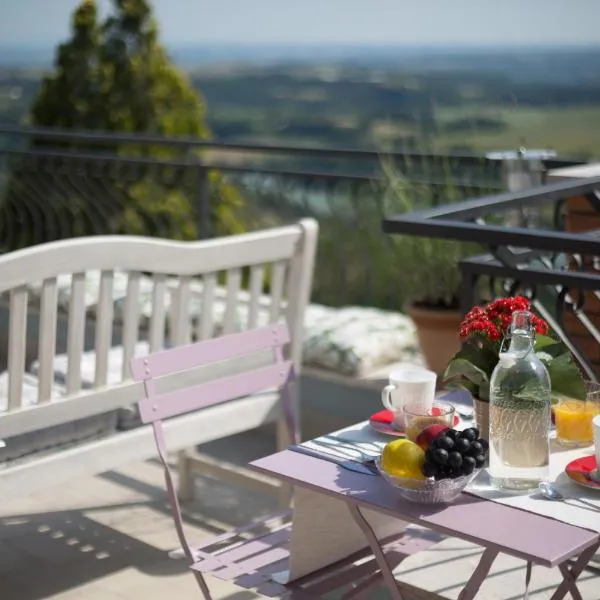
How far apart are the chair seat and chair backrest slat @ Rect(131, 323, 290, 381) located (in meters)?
0.41

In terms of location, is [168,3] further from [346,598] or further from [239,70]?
[346,598]

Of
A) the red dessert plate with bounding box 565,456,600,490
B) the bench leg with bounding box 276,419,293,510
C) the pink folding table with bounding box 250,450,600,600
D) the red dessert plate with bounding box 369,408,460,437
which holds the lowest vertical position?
the bench leg with bounding box 276,419,293,510

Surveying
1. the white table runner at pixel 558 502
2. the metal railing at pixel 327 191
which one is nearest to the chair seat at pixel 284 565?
the white table runner at pixel 558 502

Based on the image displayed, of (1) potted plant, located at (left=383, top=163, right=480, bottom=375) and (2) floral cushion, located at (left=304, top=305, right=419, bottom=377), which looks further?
(2) floral cushion, located at (left=304, top=305, right=419, bottom=377)

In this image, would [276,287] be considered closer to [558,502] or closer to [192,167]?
[558,502]

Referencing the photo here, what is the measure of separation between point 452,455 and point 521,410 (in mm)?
177

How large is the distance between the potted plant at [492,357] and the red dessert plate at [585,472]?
0.14 meters

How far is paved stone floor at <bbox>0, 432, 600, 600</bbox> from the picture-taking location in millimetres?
2785

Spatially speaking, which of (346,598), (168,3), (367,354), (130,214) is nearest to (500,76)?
(168,3)

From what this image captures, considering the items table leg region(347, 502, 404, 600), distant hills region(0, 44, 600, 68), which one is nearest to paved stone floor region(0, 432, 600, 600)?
table leg region(347, 502, 404, 600)

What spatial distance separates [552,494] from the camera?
77.2 inches

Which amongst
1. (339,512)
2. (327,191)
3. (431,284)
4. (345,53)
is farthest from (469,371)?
(345,53)

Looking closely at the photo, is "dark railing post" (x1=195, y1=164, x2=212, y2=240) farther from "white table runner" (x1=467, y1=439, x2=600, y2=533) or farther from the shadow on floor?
"white table runner" (x1=467, y1=439, x2=600, y2=533)

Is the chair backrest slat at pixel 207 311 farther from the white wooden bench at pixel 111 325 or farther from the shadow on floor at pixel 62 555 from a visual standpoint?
the shadow on floor at pixel 62 555
